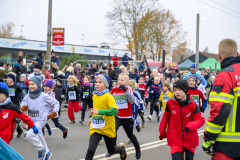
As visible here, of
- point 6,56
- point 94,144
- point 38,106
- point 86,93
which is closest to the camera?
point 94,144

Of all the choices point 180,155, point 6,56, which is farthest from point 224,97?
point 6,56

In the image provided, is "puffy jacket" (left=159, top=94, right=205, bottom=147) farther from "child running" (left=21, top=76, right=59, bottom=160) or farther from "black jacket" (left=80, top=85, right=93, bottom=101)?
"black jacket" (left=80, top=85, right=93, bottom=101)

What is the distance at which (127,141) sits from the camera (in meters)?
7.53

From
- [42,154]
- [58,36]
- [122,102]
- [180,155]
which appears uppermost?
[58,36]

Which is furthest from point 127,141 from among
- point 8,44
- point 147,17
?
point 147,17

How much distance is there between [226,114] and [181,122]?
135 centimetres

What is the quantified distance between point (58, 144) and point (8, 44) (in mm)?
28772

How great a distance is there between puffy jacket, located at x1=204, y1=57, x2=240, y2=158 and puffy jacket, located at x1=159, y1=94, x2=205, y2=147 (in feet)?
3.58

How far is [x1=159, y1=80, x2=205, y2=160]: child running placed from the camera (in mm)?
4176

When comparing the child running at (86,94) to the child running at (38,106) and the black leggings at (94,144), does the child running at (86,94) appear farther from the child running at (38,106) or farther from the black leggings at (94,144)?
the black leggings at (94,144)

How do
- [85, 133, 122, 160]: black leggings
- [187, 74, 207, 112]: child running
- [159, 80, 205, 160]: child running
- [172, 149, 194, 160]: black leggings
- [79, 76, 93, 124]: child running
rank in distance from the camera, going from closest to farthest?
[172, 149, 194, 160]: black leggings → [159, 80, 205, 160]: child running → [85, 133, 122, 160]: black leggings → [187, 74, 207, 112]: child running → [79, 76, 93, 124]: child running

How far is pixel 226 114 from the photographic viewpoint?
296 cm

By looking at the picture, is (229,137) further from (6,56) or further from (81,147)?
(6,56)

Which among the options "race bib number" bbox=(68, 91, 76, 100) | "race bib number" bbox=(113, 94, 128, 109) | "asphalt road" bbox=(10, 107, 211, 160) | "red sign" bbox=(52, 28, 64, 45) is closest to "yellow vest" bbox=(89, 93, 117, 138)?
"race bib number" bbox=(113, 94, 128, 109)
